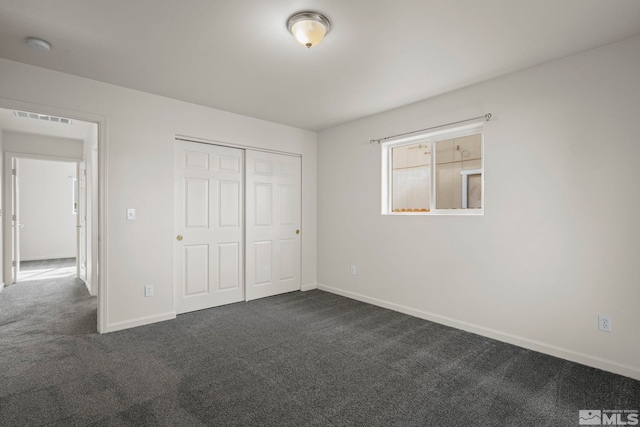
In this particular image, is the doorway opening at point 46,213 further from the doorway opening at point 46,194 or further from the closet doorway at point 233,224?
the closet doorway at point 233,224

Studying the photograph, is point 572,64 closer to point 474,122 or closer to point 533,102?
point 533,102

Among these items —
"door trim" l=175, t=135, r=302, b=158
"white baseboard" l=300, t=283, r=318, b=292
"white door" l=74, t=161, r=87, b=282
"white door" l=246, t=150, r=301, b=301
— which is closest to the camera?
"door trim" l=175, t=135, r=302, b=158

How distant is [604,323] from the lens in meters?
2.42

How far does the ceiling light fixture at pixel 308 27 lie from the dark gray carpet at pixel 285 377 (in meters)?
2.35

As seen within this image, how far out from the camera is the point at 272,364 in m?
2.51

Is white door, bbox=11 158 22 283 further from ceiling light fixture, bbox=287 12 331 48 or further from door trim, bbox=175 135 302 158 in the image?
ceiling light fixture, bbox=287 12 331 48

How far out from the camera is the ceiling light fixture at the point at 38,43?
2.34m

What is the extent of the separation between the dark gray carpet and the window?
1321 millimetres

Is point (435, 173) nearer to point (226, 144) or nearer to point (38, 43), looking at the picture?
point (226, 144)

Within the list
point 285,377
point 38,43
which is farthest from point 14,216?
point 285,377

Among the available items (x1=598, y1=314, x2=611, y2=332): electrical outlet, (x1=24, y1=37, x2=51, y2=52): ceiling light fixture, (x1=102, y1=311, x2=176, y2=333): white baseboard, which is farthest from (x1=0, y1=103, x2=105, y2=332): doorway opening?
(x1=598, y1=314, x2=611, y2=332): electrical outlet

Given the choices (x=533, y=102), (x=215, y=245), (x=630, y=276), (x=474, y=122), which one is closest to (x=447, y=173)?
(x=474, y=122)

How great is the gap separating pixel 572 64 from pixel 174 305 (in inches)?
174

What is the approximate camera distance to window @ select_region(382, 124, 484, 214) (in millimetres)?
3322
